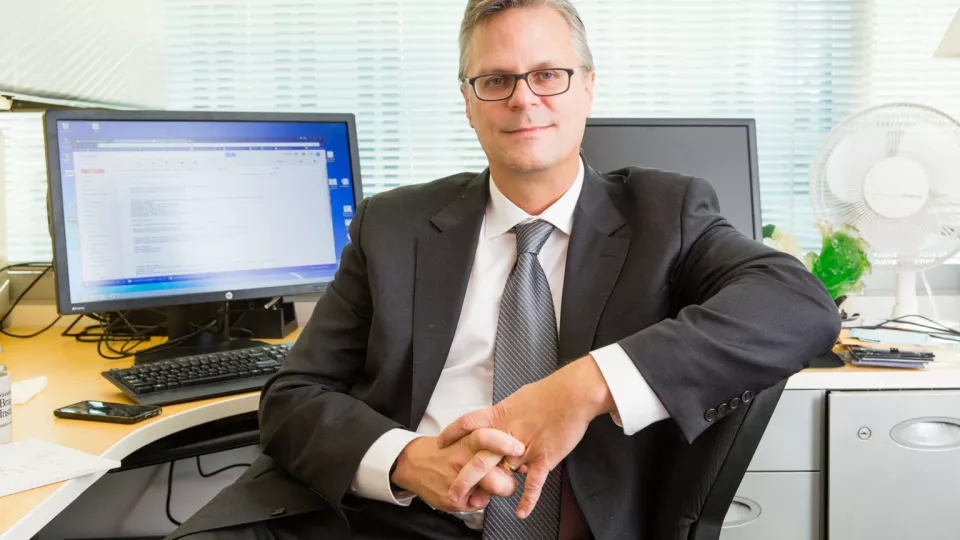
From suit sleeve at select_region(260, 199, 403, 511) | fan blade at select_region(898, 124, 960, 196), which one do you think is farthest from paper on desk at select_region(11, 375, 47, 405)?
fan blade at select_region(898, 124, 960, 196)

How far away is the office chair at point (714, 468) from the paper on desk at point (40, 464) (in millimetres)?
→ 808

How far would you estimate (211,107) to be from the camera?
245 cm

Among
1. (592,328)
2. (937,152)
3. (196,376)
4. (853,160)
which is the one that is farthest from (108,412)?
(937,152)

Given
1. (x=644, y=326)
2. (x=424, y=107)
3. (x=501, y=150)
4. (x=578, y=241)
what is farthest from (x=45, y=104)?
(x=644, y=326)

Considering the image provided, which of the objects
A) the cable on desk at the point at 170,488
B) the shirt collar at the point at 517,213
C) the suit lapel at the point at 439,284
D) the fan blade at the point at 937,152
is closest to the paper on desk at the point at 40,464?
the suit lapel at the point at 439,284

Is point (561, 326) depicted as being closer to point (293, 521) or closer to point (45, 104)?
point (293, 521)

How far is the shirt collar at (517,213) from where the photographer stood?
1397 millimetres

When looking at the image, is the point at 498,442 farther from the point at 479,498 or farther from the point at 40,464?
the point at 40,464

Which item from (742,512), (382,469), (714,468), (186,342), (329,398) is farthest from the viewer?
(186,342)

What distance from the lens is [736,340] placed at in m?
1.06

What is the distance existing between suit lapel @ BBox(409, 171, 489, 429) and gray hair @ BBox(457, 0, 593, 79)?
250mm

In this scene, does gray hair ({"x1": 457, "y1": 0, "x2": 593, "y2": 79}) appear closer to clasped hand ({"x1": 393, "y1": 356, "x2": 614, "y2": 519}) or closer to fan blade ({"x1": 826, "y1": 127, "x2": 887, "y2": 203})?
clasped hand ({"x1": 393, "y1": 356, "x2": 614, "y2": 519})

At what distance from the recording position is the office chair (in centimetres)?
104

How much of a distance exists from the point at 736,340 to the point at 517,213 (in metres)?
0.48
